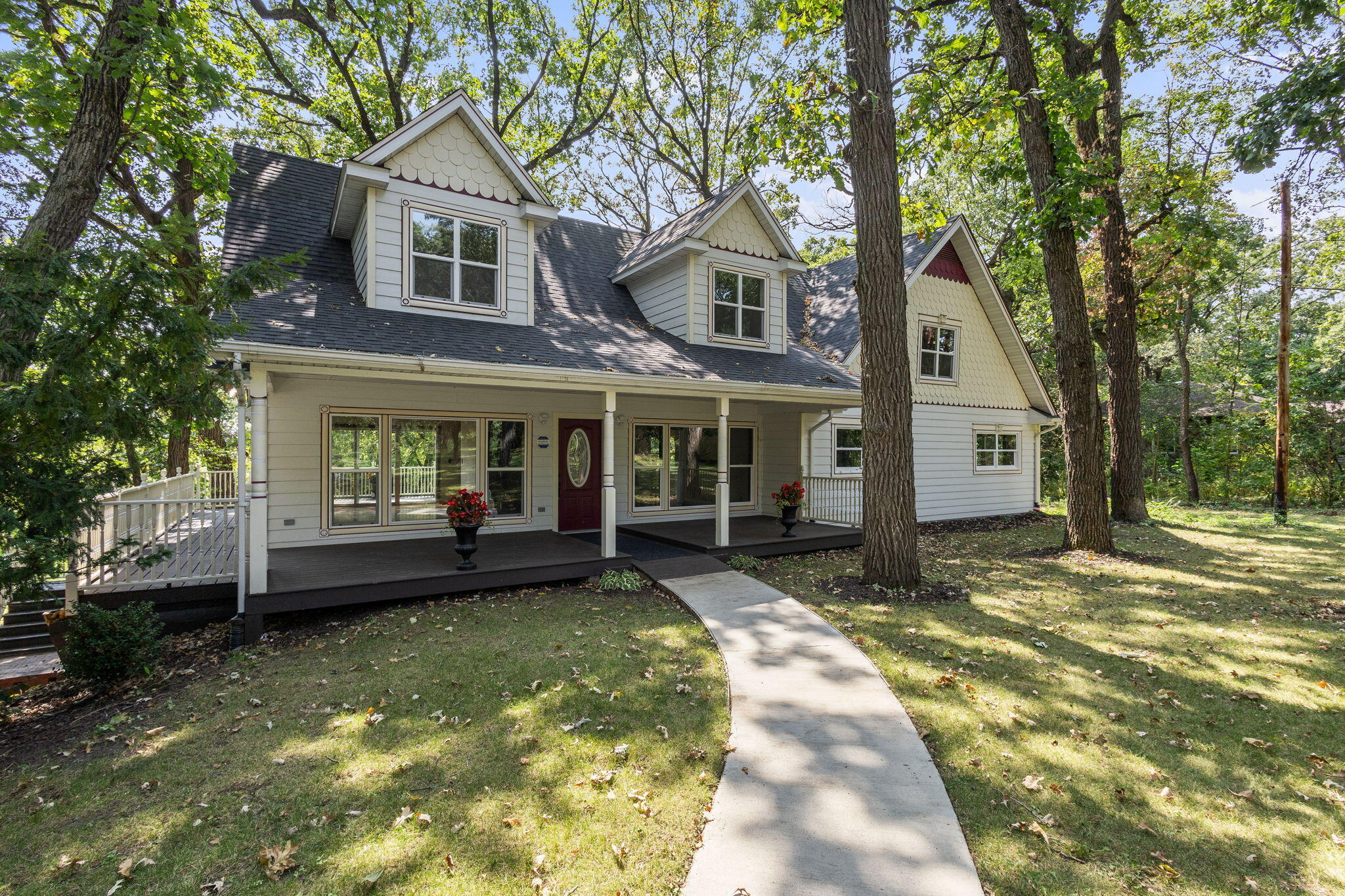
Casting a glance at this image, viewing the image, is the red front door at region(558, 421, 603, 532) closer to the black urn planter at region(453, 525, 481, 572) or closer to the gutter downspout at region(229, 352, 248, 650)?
the black urn planter at region(453, 525, 481, 572)

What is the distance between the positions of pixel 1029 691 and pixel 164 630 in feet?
27.7

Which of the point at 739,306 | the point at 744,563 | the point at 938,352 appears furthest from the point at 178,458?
the point at 938,352

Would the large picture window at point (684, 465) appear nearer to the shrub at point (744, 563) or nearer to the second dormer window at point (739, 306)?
the second dormer window at point (739, 306)

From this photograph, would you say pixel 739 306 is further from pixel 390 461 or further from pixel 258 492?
pixel 258 492

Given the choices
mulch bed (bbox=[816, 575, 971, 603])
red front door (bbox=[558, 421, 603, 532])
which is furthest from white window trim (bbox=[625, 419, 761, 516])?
mulch bed (bbox=[816, 575, 971, 603])

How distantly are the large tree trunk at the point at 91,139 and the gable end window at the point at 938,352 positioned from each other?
47.3 ft

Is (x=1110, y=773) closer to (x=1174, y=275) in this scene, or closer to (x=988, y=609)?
(x=988, y=609)

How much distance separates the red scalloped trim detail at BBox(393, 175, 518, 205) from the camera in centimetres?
860

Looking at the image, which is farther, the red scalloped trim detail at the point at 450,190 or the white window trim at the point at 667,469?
the white window trim at the point at 667,469

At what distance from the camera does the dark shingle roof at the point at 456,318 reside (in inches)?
285

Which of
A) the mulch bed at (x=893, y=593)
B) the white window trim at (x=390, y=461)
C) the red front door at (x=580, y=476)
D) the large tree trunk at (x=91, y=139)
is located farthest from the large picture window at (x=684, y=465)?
the large tree trunk at (x=91, y=139)

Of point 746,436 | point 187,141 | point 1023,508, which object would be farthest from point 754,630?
point 1023,508

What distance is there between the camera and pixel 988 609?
22.2 feet

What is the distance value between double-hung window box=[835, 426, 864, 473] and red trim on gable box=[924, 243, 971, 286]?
4.51 meters
